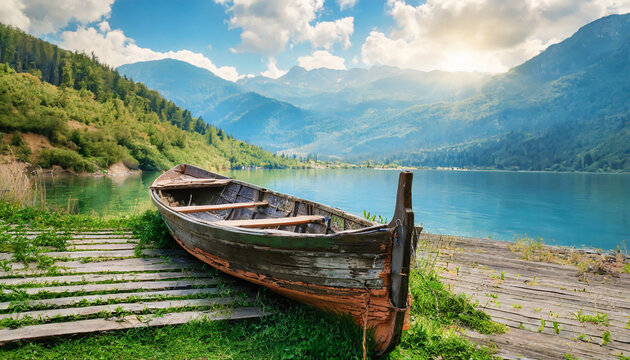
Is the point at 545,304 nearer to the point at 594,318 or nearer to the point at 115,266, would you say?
the point at 594,318

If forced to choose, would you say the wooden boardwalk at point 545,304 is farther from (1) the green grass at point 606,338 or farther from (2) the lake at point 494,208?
(2) the lake at point 494,208

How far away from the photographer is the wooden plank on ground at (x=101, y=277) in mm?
4406

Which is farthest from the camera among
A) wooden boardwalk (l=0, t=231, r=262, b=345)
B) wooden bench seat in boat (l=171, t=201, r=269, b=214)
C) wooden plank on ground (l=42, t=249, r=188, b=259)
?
wooden bench seat in boat (l=171, t=201, r=269, b=214)

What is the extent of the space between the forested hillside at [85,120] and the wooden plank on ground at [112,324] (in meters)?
14.4

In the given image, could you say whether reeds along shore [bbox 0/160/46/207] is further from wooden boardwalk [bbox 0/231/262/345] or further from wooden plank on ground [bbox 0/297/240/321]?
wooden plank on ground [bbox 0/297/240/321]

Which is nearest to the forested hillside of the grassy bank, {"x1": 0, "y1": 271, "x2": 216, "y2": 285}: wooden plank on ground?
{"x1": 0, "y1": 271, "x2": 216, "y2": 285}: wooden plank on ground

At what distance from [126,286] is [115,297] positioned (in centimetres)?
33

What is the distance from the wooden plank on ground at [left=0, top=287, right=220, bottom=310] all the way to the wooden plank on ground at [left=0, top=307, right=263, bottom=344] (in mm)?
449

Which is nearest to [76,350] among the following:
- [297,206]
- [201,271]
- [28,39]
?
[201,271]

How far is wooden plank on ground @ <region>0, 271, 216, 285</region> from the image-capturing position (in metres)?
4.41

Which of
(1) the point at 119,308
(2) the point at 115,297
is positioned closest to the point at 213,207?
(2) the point at 115,297

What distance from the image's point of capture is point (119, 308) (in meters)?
3.81

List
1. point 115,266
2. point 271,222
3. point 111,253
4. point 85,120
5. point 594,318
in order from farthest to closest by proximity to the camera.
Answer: point 85,120
point 111,253
point 115,266
point 271,222
point 594,318

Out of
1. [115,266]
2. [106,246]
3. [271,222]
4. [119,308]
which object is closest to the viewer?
[119,308]
